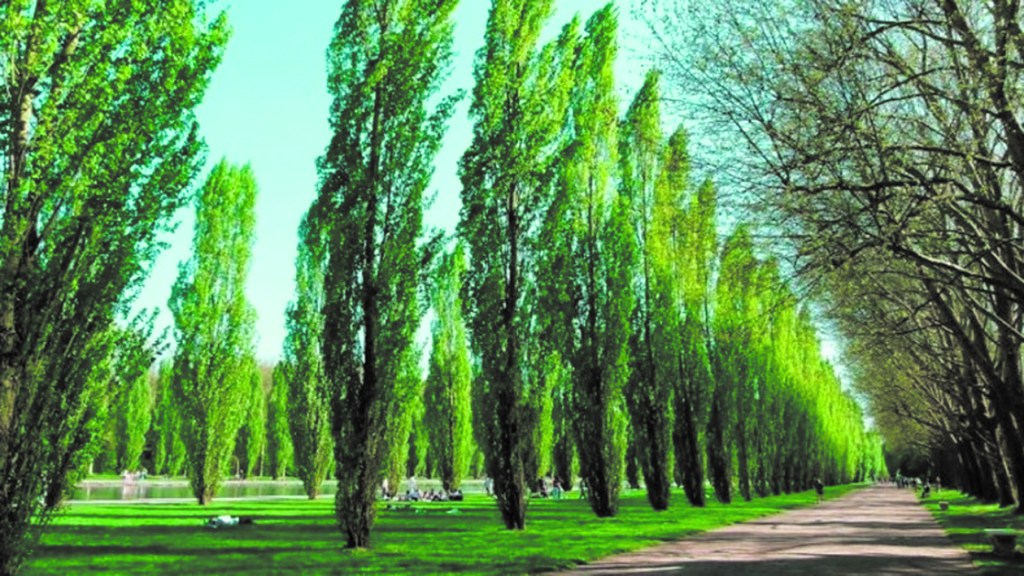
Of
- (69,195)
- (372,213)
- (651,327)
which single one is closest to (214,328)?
(651,327)

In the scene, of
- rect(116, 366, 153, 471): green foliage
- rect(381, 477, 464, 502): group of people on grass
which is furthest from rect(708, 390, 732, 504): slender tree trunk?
rect(116, 366, 153, 471): green foliage

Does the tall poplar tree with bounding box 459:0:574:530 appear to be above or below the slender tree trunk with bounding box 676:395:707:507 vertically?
above

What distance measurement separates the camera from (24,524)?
7.92 m

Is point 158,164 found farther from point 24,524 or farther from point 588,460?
point 588,460

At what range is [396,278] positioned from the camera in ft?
46.2

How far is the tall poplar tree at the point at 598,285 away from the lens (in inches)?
898

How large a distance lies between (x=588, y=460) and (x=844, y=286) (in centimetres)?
1134

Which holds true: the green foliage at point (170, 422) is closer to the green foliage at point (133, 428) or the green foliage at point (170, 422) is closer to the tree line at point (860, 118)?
the green foliage at point (133, 428)

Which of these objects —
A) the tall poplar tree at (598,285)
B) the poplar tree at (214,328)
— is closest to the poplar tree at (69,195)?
the tall poplar tree at (598,285)

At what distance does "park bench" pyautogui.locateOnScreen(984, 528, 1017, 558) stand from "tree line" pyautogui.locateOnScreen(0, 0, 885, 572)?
532 centimetres

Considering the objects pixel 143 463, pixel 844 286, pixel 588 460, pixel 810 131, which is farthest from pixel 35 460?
pixel 143 463

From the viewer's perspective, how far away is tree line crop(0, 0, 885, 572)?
8109 mm

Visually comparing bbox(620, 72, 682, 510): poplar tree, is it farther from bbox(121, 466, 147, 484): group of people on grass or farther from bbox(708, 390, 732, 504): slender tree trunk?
bbox(121, 466, 147, 484): group of people on grass

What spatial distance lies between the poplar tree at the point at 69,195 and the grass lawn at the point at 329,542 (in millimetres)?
3002
